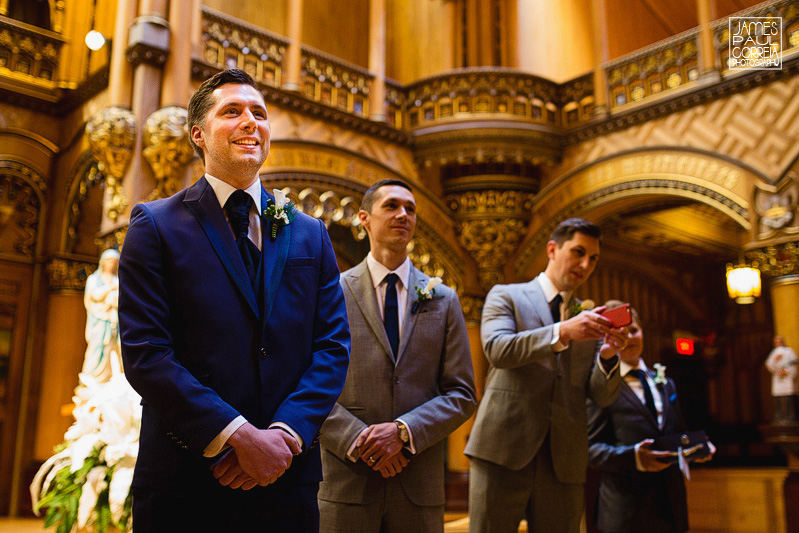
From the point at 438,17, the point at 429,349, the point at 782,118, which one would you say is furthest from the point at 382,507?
the point at 438,17

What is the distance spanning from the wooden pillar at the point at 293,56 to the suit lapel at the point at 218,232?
17.5 feet

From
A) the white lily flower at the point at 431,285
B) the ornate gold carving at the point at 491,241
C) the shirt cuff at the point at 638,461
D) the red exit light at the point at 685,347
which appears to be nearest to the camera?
the white lily flower at the point at 431,285

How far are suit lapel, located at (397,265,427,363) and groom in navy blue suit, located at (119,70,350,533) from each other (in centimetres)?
62

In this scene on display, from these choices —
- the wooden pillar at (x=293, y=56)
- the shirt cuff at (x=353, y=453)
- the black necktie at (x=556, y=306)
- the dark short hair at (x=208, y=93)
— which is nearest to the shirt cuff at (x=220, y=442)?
the dark short hair at (x=208, y=93)

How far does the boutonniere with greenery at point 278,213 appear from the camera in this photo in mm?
1627

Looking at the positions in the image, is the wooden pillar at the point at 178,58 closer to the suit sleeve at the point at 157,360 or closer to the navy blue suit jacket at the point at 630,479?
the navy blue suit jacket at the point at 630,479

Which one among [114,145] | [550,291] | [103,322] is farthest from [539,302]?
[103,322]

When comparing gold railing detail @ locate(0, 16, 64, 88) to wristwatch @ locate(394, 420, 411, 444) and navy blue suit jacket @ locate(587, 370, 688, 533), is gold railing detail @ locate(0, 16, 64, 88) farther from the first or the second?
wristwatch @ locate(394, 420, 411, 444)

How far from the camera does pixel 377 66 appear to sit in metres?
7.54

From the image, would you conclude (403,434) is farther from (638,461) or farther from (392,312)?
(638,461)

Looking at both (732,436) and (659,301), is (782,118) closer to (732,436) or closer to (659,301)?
(659,301)

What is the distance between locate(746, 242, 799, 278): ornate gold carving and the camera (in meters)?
5.92

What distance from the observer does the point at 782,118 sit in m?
6.10

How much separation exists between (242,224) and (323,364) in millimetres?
357
